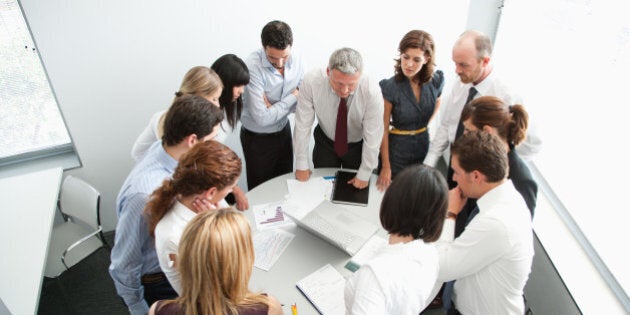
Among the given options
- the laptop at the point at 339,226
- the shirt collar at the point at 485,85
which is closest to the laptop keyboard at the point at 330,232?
the laptop at the point at 339,226

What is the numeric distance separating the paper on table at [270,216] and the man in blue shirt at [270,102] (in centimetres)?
60

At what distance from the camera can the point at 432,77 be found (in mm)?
2562

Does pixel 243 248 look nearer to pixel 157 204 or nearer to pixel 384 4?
pixel 157 204

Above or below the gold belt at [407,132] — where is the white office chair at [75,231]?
below

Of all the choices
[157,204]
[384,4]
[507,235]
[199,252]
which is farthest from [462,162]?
[384,4]

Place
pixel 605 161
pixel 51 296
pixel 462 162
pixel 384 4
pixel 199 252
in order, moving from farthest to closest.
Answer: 1. pixel 384 4
2. pixel 51 296
3. pixel 605 161
4. pixel 462 162
5. pixel 199 252

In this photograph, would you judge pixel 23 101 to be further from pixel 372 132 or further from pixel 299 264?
pixel 372 132

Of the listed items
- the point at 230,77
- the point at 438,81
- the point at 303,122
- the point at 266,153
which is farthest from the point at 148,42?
the point at 438,81

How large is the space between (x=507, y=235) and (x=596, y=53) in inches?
53.2

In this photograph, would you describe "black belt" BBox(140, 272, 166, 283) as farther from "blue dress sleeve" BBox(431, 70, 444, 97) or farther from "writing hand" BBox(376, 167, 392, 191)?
"blue dress sleeve" BBox(431, 70, 444, 97)

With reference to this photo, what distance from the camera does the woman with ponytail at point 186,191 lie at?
147 centimetres

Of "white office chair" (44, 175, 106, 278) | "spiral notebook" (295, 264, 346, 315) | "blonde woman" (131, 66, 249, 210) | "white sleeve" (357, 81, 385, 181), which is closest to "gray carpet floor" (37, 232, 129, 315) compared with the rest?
"white office chair" (44, 175, 106, 278)

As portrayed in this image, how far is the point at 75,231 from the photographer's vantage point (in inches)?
106

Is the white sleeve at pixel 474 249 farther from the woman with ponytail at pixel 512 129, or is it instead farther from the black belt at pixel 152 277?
the black belt at pixel 152 277
